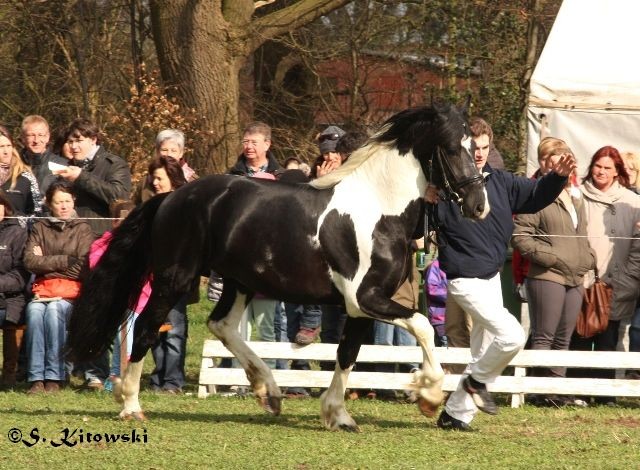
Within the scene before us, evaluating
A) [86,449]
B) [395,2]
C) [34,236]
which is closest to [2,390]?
[34,236]

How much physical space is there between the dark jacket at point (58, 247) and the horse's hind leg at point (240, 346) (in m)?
2.03

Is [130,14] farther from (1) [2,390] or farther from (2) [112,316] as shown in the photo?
(2) [112,316]

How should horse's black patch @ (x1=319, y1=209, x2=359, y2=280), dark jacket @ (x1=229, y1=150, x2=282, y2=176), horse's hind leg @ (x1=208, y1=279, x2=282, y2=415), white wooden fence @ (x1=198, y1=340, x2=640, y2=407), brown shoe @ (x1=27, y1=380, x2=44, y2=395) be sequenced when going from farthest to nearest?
dark jacket @ (x1=229, y1=150, x2=282, y2=176), brown shoe @ (x1=27, y1=380, x2=44, y2=395), white wooden fence @ (x1=198, y1=340, x2=640, y2=407), horse's hind leg @ (x1=208, y1=279, x2=282, y2=415), horse's black patch @ (x1=319, y1=209, x2=359, y2=280)

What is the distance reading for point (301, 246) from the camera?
25.2ft

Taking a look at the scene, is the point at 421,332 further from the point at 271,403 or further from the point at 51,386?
the point at 51,386

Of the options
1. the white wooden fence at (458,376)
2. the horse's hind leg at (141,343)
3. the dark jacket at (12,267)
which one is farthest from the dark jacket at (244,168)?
the horse's hind leg at (141,343)

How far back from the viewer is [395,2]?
18406 mm

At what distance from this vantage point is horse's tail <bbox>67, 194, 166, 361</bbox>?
8.29 m

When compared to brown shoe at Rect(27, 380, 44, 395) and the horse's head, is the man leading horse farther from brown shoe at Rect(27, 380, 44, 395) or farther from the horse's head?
brown shoe at Rect(27, 380, 44, 395)

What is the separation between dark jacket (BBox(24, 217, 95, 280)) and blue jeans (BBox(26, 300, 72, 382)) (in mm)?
286

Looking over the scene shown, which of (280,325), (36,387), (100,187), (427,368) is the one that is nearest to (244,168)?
(100,187)

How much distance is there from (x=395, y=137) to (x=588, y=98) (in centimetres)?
418

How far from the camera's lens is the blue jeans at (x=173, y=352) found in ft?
32.9

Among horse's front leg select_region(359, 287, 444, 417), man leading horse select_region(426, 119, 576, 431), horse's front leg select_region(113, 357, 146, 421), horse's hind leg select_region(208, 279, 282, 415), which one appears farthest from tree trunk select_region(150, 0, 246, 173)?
horse's front leg select_region(359, 287, 444, 417)
